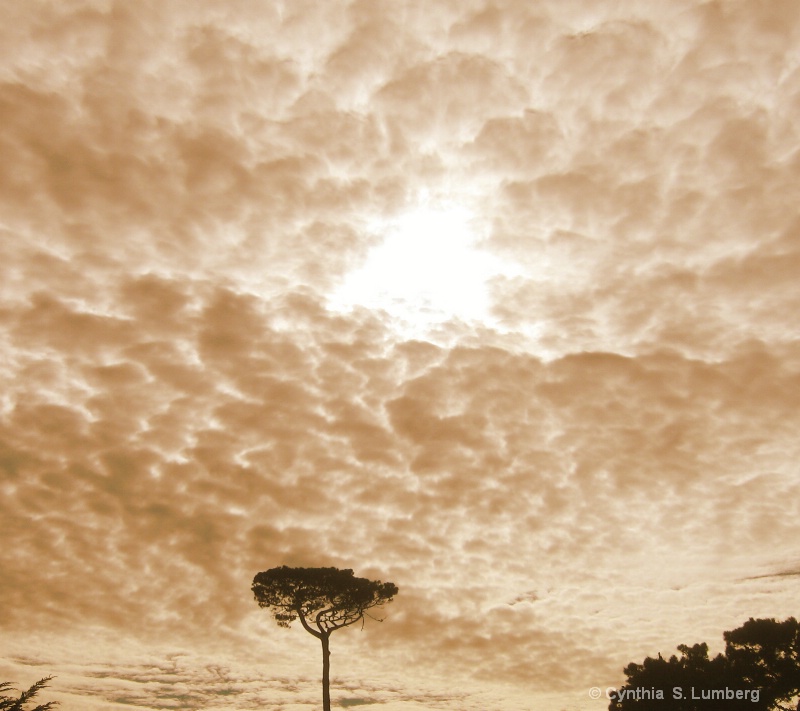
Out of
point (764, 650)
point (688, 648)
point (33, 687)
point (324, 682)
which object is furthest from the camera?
point (688, 648)

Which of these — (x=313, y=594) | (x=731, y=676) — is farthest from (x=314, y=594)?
(x=731, y=676)

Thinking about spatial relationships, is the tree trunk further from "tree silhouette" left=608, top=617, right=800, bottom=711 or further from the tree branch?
"tree silhouette" left=608, top=617, right=800, bottom=711

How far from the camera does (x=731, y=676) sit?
3419cm

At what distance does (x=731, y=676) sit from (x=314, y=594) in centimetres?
2527

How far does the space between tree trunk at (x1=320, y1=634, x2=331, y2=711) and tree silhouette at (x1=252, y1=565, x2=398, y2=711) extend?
607 millimetres

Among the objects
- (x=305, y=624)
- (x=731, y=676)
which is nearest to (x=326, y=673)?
(x=305, y=624)

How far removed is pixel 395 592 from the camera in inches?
1484

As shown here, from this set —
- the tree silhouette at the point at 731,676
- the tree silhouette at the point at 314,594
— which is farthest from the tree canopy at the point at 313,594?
the tree silhouette at the point at 731,676

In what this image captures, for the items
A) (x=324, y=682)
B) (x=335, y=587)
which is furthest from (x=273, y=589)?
(x=324, y=682)

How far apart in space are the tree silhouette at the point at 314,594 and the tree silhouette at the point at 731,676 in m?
17.7

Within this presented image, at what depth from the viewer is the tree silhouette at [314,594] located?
3572 cm

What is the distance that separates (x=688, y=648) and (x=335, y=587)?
2308 centimetres

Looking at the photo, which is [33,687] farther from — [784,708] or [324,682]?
[784,708]

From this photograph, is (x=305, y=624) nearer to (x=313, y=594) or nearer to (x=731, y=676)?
(x=313, y=594)
